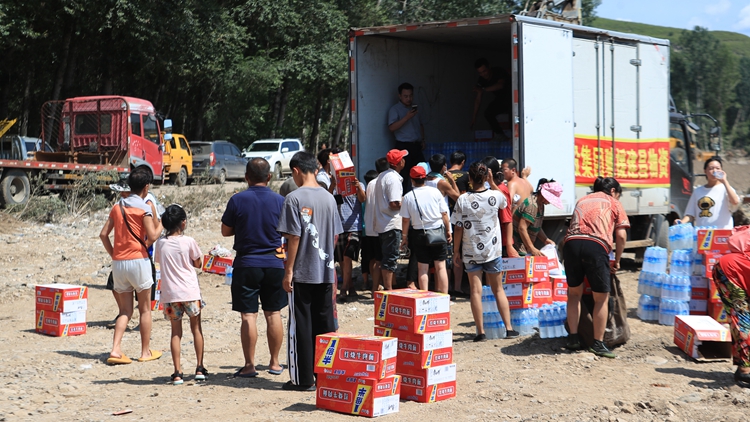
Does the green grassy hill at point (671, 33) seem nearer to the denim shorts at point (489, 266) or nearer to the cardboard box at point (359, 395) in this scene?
the denim shorts at point (489, 266)

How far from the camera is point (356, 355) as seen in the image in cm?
575

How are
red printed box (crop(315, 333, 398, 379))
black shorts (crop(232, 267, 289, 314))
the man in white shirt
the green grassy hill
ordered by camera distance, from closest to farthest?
red printed box (crop(315, 333, 398, 379)), black shorts (crop(232, 267, 289, 314)), the man in white shirt, the green grassy hill

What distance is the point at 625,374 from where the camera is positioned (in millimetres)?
7164

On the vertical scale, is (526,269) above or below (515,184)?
below

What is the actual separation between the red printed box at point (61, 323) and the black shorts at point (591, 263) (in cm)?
530

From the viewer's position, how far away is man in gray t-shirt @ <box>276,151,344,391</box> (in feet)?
20.9

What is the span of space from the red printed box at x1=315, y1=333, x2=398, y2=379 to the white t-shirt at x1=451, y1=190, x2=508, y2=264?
8.36ft

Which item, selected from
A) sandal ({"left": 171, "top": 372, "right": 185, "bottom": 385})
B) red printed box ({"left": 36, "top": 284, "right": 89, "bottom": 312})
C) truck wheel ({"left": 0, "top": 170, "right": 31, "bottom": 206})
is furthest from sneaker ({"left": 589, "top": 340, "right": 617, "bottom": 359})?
truck wheel ({"left": 0, "top": 170, "right": 31, "bottom": 206})

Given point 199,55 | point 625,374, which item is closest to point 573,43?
point 625,374

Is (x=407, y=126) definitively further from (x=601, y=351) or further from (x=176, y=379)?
(x=176, y=379)

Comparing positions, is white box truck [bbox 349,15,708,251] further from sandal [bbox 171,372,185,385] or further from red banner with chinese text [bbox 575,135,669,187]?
sandal [bbox 171,372,185,385]

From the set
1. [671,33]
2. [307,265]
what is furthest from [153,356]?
[671,33]

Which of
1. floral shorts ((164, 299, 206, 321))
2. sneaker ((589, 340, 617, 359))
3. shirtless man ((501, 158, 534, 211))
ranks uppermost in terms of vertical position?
shirtless man ((501, 158, 534, 211))

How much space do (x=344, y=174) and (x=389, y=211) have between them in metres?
0.90
